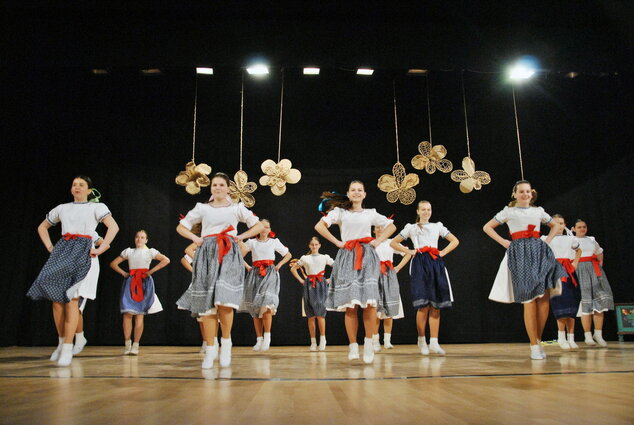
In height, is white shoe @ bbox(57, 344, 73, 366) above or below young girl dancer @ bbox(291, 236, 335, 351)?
below

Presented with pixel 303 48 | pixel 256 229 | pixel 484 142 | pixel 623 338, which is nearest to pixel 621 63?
pixel 484 142

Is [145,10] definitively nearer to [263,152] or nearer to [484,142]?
[263,152]

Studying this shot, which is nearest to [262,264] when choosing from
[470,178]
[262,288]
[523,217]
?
[262,288]

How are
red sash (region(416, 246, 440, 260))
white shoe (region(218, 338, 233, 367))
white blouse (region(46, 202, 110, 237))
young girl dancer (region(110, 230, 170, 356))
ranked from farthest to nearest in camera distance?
young girl dancer (region(110, 230, 170, 356)), red sash (region(416, 246, 440, 260)), white blouse (region(46, 202, 110, 237)), white shoe (region(218, 338, 233, 367))

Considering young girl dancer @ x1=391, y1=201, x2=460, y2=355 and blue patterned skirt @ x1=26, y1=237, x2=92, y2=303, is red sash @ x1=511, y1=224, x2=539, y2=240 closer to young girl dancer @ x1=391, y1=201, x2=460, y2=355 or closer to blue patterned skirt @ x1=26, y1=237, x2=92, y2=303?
young girl dancer @ x1=391, y1=201, x2=460, y2=355

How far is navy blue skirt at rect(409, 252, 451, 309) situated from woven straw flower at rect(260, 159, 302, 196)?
2.14m

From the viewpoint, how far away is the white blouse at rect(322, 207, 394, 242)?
148 inches

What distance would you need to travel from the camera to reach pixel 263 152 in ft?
26.2

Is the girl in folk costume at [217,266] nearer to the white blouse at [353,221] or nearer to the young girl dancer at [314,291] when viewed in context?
the white blouse at [353,221]

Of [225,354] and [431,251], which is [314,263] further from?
[225,354]

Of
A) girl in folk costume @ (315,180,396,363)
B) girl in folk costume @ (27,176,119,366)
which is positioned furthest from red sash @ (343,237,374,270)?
girl in folk costume @ (27,176,119,366)

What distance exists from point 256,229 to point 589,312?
15.9 feet

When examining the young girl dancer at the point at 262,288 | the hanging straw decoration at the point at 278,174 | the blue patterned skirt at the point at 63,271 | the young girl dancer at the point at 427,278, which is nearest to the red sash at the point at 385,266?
the young girl dancer at the point at 427,278

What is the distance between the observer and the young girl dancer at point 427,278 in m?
4.77
